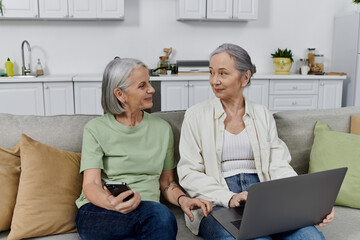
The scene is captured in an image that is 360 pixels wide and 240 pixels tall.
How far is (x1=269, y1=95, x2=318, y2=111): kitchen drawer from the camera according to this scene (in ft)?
14.8

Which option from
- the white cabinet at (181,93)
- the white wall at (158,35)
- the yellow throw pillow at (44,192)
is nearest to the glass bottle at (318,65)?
the white wall at (158,35)

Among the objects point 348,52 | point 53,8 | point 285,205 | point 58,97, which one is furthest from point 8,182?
point 348,52

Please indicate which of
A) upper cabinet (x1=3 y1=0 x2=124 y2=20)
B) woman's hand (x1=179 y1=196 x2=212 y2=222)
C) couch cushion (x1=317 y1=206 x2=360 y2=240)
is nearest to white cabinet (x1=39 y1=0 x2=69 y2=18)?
→ upper cabinet (x1=3 y1=0 x2=124 y2=20)

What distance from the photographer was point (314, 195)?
130 centimetres

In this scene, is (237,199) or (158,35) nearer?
(237,199)

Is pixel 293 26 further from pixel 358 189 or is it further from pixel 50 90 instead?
pixel 358 189

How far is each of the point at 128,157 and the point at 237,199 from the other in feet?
1.57

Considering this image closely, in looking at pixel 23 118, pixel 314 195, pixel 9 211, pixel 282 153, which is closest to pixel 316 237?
pixel 314 195

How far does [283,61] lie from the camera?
4734 mm

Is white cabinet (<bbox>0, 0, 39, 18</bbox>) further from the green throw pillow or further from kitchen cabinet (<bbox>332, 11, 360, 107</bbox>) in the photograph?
kitchen cabinet (<bbox>332, 11, 360, 107</bbox>)

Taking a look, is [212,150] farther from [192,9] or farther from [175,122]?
[192,9]

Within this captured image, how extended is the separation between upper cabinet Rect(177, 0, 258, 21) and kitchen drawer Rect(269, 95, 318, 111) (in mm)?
983

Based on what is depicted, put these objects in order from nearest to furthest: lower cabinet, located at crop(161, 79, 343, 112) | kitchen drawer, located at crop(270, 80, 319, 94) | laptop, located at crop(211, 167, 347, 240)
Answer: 1. laptop, located at crop(211, 167, 347, 240)
2. lower cabinet, located at crop(161, 79, 343, 112)
3. kitchen drawer, located at crop(270, 80, 319, 94)

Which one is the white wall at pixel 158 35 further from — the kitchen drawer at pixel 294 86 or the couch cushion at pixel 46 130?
the couch cushion at pixel 46 130
